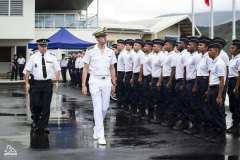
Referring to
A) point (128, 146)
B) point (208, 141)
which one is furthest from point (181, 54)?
point (128, 146)

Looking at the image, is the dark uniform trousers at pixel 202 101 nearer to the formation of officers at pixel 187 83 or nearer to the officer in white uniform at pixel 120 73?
the formation of officers at pixel 187 83

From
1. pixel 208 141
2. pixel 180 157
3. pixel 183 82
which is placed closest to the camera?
pixel 180 157

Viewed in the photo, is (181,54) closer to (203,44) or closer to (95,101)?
(203,44)

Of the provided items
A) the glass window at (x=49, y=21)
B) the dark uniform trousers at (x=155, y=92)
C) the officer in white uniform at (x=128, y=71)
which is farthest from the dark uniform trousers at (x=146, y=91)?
the glass window at (x=49, y=21)

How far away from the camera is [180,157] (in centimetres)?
859

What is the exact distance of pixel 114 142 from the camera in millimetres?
10016

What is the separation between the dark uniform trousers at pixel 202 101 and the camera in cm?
1114

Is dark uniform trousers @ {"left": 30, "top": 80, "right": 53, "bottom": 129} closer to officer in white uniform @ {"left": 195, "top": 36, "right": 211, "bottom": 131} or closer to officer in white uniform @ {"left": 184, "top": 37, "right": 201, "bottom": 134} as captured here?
A: officer in white uniform @ {"left": 184, "top": 37, "right": 201, "bottom": 134}

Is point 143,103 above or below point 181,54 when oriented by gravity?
below

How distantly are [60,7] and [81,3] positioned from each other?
3415 millimetres

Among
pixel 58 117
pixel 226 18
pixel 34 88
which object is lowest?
pixel 58 117

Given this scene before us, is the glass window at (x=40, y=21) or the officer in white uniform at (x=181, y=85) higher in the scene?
the glass window at (x=40, y=21)

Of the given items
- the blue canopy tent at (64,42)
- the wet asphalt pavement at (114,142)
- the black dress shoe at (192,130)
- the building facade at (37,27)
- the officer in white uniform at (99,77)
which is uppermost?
the building facade at (37,27)

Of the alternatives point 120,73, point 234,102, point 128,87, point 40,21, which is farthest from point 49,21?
point 234,102
